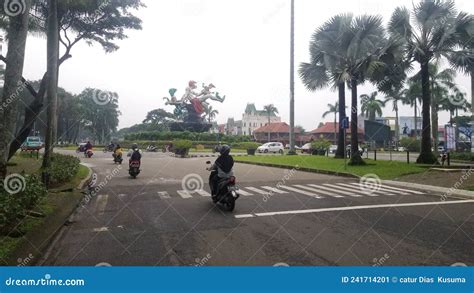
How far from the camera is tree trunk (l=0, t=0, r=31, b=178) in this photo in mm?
9625

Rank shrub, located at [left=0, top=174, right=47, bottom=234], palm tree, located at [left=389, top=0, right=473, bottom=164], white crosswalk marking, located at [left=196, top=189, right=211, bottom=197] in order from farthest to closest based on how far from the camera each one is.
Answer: palm tree, located at [left=389, top=0, right=473, bottom=164]
white crosswalk marking, located at [left=196, top=189, right=211, bottom=197]
shrub, located at [left=0, top=174, right=47, bottom=234]

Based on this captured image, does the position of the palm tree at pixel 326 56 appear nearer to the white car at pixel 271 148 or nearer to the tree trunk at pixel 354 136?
the tree trunk at pixel 354 136

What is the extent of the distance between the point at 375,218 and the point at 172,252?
470 cm

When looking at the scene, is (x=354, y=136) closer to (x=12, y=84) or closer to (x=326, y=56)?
(x=326, y=56)

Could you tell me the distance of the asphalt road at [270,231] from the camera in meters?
5.52

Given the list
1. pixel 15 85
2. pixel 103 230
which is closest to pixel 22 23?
pixel 15 85

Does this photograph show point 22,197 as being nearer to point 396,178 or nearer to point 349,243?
point 349,243

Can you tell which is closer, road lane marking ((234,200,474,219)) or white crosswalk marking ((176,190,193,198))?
road lane marking ((234,200,474,219))

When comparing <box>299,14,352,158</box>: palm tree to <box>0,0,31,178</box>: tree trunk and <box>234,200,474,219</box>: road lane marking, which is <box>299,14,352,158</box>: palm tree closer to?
<box>234,200,474,219</box>: road lane marking

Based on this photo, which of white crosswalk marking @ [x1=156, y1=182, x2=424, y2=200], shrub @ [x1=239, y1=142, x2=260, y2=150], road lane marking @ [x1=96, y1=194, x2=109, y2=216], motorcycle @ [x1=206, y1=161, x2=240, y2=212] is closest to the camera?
motorcycle @ [x1=206, y1=161, x2=240, y2=212]

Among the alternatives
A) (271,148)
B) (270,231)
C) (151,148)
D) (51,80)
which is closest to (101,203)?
(270,231)

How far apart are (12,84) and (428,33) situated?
68.2 feet

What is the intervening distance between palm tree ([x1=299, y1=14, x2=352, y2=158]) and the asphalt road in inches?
527

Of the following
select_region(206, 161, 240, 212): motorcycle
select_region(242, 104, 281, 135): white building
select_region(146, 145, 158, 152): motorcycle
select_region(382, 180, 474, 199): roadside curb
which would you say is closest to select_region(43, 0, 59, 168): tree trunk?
select_region(206, 161, 240, 212): motorcycle
